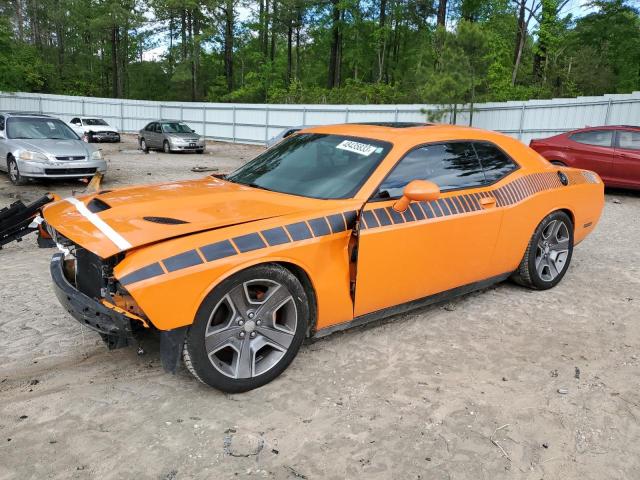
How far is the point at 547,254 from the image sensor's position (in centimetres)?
486

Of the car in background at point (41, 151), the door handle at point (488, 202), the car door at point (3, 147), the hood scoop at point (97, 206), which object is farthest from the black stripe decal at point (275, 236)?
the car door at point (3, 147)

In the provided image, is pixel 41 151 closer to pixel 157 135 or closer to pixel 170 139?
pixel 170 139

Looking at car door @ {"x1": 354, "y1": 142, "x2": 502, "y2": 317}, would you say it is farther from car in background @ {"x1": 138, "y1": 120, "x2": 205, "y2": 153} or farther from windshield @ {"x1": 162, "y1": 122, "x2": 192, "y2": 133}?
windshield @ {"x1": 162, "y1": 122, "x2": 192, "y2": 133}

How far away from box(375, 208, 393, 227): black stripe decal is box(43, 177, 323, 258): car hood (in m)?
0.42

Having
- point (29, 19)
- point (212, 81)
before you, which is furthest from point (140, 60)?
point (212, 81)

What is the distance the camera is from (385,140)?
3.71 m

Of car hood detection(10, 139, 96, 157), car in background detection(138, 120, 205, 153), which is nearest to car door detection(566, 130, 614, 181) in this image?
car hood detection(10, 139, 96, 157)

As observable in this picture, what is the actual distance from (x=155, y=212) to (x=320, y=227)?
1.01 m

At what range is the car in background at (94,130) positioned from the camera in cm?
2480

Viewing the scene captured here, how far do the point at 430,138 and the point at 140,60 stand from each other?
6177 cm

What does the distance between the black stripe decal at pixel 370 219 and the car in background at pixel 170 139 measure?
1864 cm

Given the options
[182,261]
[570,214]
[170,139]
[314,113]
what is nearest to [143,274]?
[182,261]

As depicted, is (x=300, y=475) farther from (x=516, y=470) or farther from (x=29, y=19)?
(x=29, y=19)

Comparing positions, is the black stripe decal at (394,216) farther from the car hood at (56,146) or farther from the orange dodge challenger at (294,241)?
the car hood at (56,146)
